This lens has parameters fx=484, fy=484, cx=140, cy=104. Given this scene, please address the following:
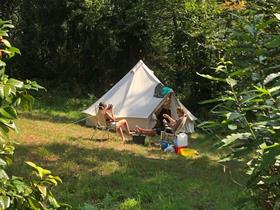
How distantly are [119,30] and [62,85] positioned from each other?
3.24 m

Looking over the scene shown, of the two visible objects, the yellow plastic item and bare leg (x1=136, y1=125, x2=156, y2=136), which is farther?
bare leg (x1=136, y1=125, x2=156, y2=136)

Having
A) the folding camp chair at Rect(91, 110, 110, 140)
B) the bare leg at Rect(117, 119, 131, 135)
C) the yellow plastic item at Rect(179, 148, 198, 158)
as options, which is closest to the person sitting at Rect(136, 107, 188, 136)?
the bare leg at Rect(117, 119, 131, 135)

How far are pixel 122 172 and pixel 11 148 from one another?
22.2ft

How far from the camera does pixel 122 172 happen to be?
342 inches

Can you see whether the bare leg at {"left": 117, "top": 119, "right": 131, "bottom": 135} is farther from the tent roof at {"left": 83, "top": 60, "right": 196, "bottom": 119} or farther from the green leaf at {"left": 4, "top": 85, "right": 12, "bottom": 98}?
the green leaf at {"left": 4, "top": 85, "right": 12, "bottom": 98}

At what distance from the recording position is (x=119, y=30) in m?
18.5

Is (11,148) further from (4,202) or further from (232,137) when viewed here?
(232,137)

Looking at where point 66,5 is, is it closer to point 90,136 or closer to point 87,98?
point 87,98

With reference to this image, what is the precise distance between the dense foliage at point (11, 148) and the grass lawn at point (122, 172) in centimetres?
352

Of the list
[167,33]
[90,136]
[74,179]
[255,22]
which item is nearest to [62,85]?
[167,33]

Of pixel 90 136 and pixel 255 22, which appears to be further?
pixel 90 136

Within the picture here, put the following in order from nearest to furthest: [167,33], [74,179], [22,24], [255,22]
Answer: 1. [255,22]
2. [74,179]
3. [167,33]
4. [22,24]

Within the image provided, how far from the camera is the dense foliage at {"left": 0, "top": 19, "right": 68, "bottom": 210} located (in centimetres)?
171

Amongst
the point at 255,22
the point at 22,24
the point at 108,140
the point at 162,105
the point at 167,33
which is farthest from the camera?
the point at 22,24
